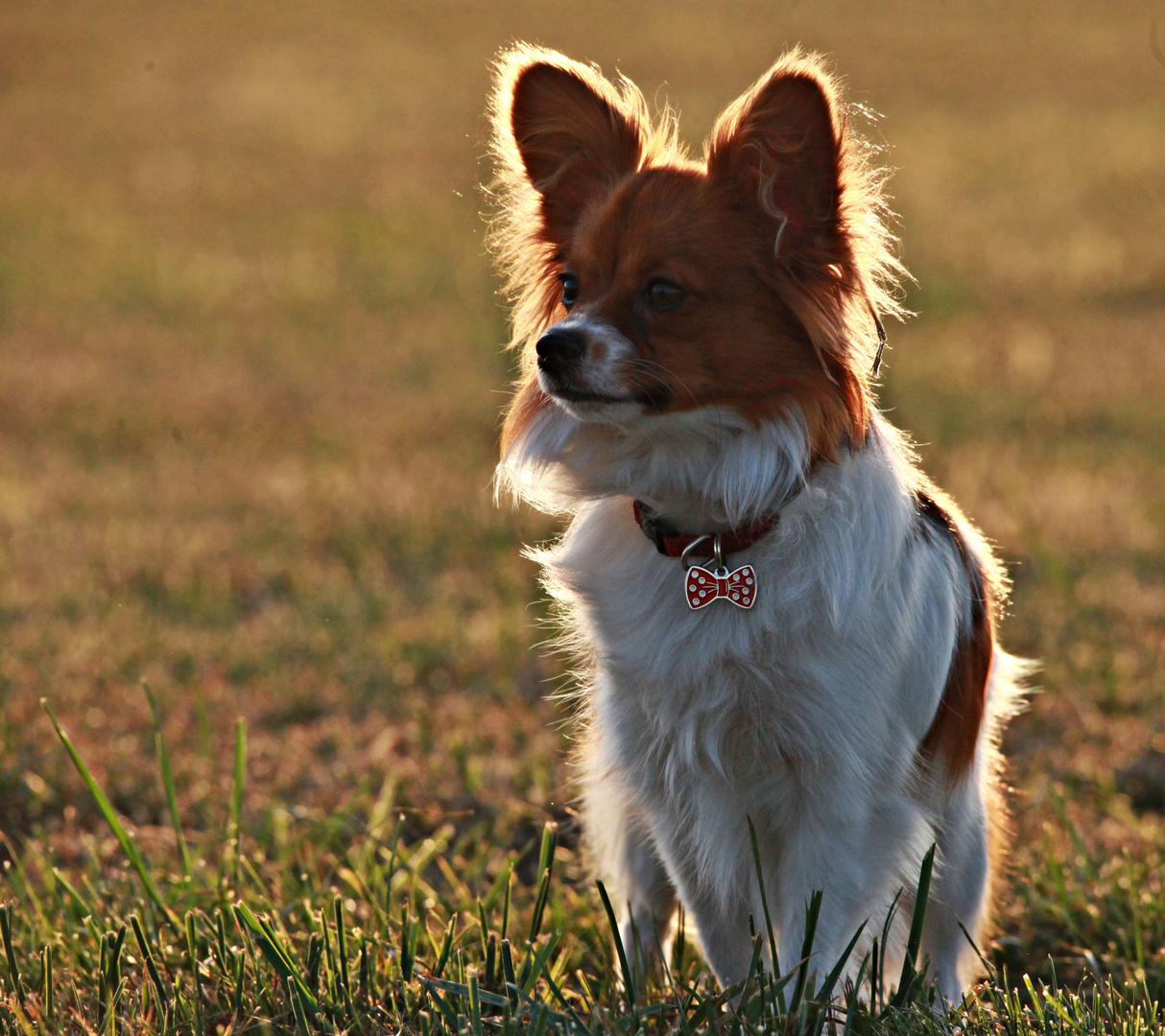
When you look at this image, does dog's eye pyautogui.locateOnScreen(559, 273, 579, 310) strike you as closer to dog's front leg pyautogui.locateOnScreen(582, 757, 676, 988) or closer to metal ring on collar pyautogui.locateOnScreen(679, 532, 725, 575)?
metal ring on collar pyautogui.locateOnScreen(679, 532, 725, 575)

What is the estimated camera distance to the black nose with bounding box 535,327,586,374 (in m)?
2.95

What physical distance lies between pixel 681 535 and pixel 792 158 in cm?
89

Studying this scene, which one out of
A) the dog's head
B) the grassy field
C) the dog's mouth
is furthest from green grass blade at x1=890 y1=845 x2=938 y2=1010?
the dog's mouth

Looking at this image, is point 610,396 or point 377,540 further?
point 377,540

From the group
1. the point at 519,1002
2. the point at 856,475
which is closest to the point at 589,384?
the point at 856,475

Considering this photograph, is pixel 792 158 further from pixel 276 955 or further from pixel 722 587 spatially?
pixel 276 955

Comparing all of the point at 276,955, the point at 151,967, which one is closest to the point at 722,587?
the point at 276,955

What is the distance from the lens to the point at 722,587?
3016 millimetres

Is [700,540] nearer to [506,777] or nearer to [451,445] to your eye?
[506,777]

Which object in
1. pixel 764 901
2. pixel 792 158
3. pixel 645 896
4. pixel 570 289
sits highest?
pixel 792 158

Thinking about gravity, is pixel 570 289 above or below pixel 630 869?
above

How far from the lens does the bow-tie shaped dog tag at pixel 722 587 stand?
9.83ft

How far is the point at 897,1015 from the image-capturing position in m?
2.76

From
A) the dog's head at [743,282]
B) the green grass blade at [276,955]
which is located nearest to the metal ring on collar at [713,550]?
the dog's head at [743,282]
